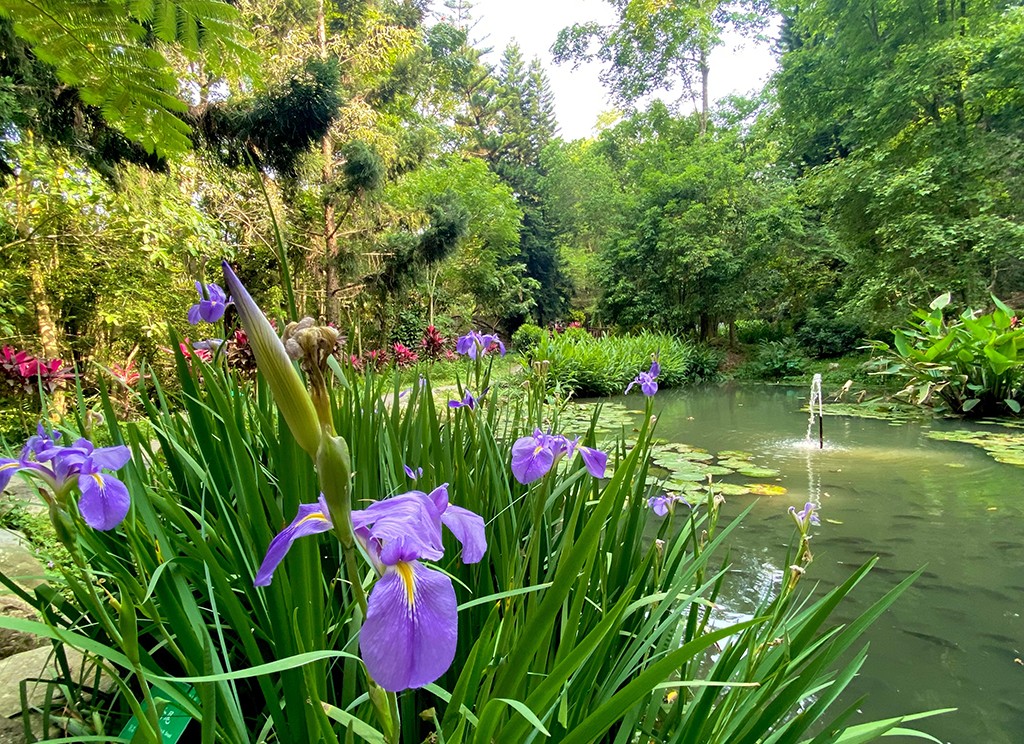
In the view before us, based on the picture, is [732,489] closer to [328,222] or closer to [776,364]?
[328,222]

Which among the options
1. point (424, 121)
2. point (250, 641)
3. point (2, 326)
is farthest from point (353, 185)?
point (250, 641)

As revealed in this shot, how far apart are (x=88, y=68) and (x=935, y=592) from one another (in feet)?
12.2

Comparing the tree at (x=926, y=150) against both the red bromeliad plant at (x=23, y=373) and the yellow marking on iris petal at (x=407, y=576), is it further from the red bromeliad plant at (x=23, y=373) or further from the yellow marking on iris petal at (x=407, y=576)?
the red bromeliad plant at (x=23, y=373)

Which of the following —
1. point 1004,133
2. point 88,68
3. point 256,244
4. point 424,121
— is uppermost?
point 424,121

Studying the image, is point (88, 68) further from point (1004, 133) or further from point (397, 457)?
point (1004, 133)

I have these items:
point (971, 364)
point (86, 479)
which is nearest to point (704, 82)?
point (971, 364)

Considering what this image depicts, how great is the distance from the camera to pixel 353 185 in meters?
8.45

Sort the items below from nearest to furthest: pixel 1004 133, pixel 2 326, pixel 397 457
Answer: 1. pixel 397 457
2. pixel 2 326
3. pixel 1004 133

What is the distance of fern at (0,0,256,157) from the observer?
1.60 metres

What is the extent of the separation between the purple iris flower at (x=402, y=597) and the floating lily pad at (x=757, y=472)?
3869 millimetres

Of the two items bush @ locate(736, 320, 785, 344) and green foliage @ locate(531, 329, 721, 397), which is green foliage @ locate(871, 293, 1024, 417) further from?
bush @ locate(736, 320, 785, 344)

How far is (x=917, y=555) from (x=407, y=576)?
298 cm

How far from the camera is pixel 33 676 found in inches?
36.3

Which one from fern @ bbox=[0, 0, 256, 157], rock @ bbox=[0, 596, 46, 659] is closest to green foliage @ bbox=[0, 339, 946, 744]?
rock @ bbox=[0, 596, 46, 659]
